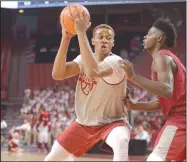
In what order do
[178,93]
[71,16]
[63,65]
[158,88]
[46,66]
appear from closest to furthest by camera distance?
1. [158,88]
2. [178,93]
3. [71,16]
4. [63,65]
5. [46,66]

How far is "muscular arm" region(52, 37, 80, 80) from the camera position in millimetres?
4176

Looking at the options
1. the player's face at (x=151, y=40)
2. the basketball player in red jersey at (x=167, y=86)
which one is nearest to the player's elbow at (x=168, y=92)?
the basketball player in red jersey at (x=167, y=86)

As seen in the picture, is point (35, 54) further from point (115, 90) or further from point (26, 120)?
point (115, 90)

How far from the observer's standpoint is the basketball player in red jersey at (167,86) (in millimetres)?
3469

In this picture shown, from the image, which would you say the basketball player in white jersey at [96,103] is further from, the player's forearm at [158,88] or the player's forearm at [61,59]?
the player's forearm at [158,88]

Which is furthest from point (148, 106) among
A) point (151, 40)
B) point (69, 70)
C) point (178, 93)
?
point (69, 70)

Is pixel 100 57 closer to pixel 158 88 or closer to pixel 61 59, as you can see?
pixel 61 59

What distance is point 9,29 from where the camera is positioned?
22.3 meters

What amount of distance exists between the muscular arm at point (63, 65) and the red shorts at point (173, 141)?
1.23 metres

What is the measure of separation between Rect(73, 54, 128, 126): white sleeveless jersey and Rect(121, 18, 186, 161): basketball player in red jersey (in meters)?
0.45

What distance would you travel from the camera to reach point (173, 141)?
3500 millimetres

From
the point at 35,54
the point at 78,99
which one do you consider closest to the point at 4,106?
the point at 35,54

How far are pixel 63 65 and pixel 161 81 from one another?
1.16m

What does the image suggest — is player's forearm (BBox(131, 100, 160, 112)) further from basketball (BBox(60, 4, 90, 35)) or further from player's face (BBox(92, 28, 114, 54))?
basketball (BBox(60, 4, 90, 35))
